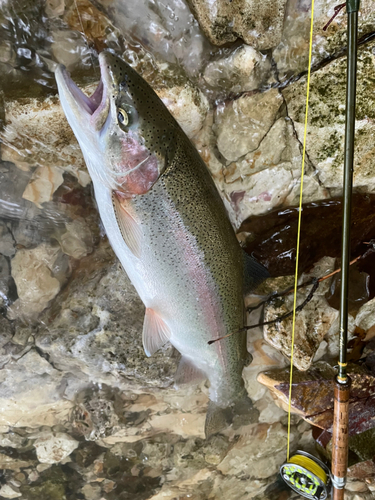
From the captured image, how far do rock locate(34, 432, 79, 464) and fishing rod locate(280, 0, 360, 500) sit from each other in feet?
5.10

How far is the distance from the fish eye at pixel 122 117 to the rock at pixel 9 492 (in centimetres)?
264

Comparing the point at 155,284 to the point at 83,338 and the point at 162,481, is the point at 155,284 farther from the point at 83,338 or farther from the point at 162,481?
the point at 162,481

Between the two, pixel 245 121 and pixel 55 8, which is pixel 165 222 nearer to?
pixel 245 121

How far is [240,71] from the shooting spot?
6.40 ft

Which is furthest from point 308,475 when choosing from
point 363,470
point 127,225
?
point 127,225

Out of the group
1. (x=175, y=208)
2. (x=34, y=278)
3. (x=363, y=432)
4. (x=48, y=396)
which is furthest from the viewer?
(x=363, y=432)

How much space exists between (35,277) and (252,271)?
4.28 ft

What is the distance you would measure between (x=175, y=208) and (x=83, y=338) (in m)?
1.06

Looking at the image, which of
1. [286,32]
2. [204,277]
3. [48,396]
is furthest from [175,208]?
[48,396]

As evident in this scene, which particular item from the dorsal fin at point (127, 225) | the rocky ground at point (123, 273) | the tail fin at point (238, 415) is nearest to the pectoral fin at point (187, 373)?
the rocky ground at point (123, 273)

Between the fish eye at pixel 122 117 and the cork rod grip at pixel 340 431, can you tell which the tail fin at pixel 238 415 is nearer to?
the cork rod grip at pixel 340 431

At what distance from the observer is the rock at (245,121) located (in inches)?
78.1

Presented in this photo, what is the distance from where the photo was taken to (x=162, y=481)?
2.55m

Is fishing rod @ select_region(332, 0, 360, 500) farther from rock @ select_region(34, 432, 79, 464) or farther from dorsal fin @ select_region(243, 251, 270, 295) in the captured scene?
rock @ select_region(34, 432, 79, 464)
